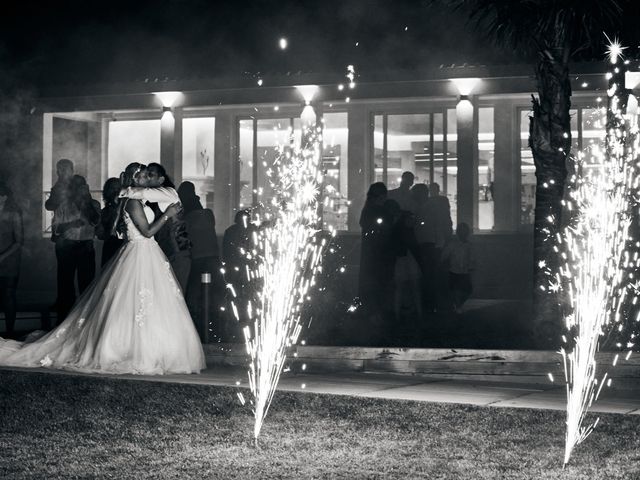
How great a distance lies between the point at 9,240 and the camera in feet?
40.0

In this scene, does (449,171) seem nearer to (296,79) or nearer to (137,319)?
(296,79)

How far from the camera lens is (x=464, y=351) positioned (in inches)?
424

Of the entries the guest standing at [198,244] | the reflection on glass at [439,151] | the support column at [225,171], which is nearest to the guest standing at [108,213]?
the guest standing at [198,244]

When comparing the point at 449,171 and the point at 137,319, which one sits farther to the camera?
the point at 449,171

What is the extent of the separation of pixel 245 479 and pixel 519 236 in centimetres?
1395

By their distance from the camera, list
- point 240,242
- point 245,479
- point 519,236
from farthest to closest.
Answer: point 519,236
point 240,242
point 245,479

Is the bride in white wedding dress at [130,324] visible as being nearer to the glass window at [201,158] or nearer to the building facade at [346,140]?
the building facade at [346,140]

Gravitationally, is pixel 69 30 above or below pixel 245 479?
above

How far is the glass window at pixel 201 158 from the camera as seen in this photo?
851 inches

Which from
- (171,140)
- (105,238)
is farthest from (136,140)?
(105,238)

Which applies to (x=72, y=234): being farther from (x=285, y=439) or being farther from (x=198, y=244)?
(x=285, y=439)

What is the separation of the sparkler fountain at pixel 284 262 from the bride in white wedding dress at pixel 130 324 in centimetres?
73

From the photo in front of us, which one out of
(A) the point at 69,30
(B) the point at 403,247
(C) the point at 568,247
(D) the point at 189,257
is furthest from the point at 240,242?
(A) the point at 69,30

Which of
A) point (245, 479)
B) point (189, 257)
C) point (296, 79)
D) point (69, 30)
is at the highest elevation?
point (69, 30)
